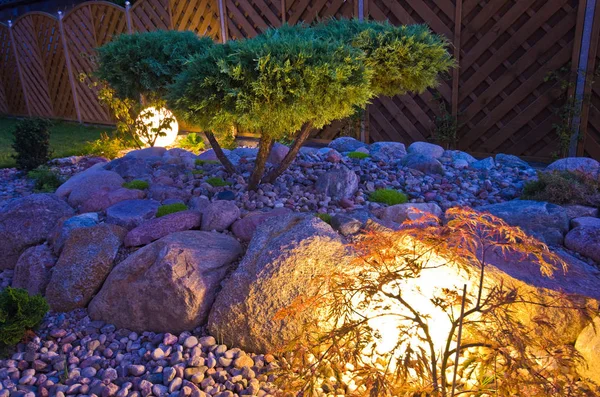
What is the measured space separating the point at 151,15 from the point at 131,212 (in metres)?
7.32

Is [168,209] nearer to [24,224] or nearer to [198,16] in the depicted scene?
[24,224]

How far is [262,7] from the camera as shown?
7.84m

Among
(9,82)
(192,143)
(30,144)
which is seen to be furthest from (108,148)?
(9,82)

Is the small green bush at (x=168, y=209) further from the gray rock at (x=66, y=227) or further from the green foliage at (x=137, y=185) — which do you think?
the green foliage at (x=137, y=185)

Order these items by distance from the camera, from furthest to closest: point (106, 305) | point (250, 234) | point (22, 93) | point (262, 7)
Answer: point (22, 93) → point (262, 7) → point (250, 234) → point (106, 305)

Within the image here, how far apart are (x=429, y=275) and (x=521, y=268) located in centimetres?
87

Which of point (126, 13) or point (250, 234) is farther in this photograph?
point (126, 13)

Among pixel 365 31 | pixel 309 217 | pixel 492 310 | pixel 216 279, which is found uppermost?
pixel 365 31

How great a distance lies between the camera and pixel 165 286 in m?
2.55

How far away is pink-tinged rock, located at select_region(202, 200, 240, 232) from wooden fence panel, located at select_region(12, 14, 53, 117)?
11.0 m

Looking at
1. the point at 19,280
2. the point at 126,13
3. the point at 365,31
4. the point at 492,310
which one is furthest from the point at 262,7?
the point at 492,310

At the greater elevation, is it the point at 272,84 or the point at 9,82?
the point at 9,82

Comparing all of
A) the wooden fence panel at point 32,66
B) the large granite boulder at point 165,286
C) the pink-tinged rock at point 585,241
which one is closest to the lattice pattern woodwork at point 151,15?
the wooden fence panel at point 32,66

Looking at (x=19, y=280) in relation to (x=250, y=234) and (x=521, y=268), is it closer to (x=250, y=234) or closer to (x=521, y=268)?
(x=250, y=234)
